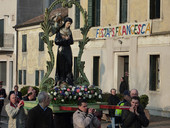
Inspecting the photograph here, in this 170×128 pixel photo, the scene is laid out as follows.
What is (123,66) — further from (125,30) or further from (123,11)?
(123,11)

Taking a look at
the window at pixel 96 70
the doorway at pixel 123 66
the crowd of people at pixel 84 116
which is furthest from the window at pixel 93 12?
the crowd of people at pixel 84 116

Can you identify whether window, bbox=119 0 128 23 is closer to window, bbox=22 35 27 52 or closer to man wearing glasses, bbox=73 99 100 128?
window, bbox=22 35 27 52

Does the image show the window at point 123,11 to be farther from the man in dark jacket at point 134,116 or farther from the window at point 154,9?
the man in dark jacket at point 134,116

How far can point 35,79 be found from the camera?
3594 cm

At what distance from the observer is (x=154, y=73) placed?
2356 centimetres

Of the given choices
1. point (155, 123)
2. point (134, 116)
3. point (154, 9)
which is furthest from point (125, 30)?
point (134, 116)

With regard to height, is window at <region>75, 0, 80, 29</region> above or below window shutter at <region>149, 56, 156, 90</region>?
above

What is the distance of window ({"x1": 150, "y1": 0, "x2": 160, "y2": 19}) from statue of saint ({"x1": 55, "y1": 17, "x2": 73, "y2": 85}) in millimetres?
12283

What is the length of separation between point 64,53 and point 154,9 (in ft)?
41.8

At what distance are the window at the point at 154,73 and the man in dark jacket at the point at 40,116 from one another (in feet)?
52.2

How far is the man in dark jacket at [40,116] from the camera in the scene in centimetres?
784

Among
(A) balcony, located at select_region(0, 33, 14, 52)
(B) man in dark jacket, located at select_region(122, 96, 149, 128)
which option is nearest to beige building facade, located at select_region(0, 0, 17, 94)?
(A) balcony, located at select_region(0, 33, 14, 52)

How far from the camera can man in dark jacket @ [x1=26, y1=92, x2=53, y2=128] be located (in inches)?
309

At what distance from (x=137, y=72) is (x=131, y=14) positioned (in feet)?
10.2
